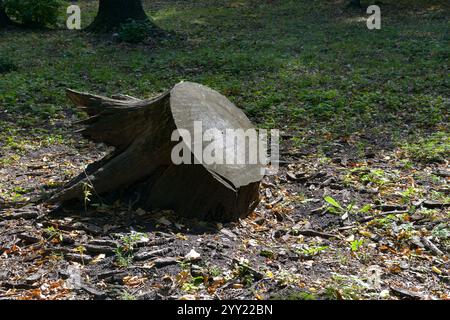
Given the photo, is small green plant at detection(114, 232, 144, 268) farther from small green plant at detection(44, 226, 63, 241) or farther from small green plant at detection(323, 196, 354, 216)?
small green plant at detection(323, 196, 354, 216)

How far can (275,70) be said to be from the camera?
34.3 ft

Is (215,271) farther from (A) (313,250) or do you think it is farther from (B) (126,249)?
(A) (313,250)

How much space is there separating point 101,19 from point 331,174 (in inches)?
368

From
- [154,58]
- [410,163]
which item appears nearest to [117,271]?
[410,163]

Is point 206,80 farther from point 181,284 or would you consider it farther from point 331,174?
point 181,284

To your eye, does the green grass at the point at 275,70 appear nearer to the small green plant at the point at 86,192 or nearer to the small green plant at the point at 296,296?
the small green plant at the point at 86,192

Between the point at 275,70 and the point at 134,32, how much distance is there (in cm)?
383

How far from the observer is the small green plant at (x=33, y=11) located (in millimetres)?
14523

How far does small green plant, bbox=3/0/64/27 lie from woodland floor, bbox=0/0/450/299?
110 cm

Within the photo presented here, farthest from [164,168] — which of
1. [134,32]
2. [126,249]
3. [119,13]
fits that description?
[119,13]

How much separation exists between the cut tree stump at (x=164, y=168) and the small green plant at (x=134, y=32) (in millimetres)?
7815

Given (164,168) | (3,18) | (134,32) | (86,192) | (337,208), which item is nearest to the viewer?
(86,192)

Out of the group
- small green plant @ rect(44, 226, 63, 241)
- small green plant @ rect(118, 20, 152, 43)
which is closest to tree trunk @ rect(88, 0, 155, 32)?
small green plant @ rect(118, 20, 152, 43)

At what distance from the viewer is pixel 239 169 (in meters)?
4.65
